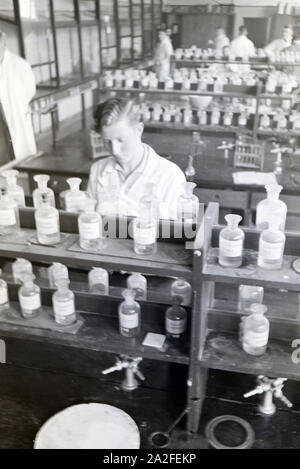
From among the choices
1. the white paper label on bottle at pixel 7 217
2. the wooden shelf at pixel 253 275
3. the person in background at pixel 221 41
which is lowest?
the wooden shelf at pixel 253 275

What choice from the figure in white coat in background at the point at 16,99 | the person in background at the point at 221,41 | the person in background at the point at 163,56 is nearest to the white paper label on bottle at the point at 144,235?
the figure in white coat in background at the point at 16,99

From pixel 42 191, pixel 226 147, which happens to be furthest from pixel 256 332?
pixel 226 147

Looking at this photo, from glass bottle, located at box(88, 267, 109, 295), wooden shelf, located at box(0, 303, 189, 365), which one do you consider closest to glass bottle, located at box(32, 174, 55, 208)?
glass bottle, located at box(88, 267, 109, 295)

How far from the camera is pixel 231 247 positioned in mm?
1346

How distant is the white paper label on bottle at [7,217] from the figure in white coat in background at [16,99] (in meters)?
1.77

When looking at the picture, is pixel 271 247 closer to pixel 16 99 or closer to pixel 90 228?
pixel 90 228

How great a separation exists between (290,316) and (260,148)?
248 cm

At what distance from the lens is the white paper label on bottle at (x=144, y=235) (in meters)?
1.40

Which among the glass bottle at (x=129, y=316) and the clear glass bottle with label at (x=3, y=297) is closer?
the glass bottle at (x=129, y=316)

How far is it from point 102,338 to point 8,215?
52 cm

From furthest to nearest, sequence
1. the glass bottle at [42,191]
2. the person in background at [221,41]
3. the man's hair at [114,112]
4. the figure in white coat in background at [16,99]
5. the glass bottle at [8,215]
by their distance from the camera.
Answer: the person in background at [221,41], the figure in white coat in background at [16,99], the man's hair at [114,112], the glass bottle at [42,191], the glass bottle at [8,215]

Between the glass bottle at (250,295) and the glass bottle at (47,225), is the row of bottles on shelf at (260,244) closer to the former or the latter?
the glass bottle at (250,295)

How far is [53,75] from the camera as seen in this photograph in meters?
5.54
